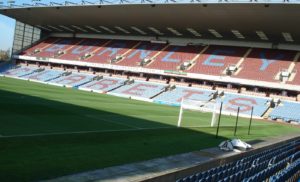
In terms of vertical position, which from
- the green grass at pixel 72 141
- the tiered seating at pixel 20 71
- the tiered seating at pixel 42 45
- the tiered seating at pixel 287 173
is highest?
the tiered seating at pixel 42 45

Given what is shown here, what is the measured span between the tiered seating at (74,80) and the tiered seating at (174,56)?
10064mm

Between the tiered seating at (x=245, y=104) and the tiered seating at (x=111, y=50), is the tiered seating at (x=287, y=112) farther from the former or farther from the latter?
the tiered seating at (x=111, y=50)

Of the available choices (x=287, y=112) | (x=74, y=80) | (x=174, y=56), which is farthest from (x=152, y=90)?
(x=287, y=112)

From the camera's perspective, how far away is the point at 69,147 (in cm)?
1242

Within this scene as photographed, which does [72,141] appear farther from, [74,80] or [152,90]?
[74,80]

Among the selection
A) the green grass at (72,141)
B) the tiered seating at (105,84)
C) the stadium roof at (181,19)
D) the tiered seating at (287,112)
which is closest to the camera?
the green grass at (72,141)

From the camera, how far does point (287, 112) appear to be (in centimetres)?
4400

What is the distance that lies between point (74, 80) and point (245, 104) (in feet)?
87.9

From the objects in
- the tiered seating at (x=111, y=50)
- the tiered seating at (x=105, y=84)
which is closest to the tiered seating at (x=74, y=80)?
the tiered seating at (x=105, y=84)

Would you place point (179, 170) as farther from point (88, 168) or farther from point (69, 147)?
point (69, 147)

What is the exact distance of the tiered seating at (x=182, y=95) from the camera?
48.8 m

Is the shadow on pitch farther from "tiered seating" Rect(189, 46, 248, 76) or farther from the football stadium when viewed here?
"tiered seating" Rect(189, 46, 248, 76)

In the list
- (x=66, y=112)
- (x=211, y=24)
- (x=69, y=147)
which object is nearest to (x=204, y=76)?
(x=211, y=24)

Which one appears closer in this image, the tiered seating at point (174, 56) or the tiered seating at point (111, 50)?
the tiered seating at point (174, 56)
